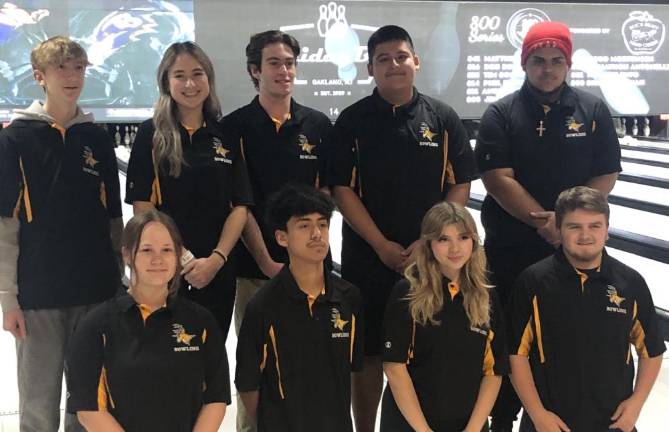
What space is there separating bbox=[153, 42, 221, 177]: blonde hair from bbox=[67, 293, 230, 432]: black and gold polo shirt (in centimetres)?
41

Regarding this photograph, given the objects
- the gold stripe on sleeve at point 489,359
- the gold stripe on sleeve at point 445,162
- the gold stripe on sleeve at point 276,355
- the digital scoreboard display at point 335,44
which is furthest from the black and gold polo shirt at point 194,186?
the digital scoreboard display at point 335,44

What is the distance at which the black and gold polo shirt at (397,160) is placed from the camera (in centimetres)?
216

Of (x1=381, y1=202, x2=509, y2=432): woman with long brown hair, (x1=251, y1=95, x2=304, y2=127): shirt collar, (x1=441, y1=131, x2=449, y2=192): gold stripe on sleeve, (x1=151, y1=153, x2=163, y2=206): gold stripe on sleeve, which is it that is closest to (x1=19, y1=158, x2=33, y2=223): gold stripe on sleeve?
(x1=151, y1=153, x2=163, y2=206): gold stripe on sleeve

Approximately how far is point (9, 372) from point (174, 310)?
1.57 metres

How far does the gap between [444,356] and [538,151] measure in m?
0.74

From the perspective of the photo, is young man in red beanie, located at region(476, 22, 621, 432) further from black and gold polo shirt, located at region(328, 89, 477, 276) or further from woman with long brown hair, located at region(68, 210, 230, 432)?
woman with long brown hair, located at region(68, 210, 230, 432)

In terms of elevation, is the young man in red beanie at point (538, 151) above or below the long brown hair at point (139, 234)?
above

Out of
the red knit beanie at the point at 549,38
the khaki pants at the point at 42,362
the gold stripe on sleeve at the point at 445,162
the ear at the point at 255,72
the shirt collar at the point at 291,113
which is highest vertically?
the red knit beanie at the point at 549,38

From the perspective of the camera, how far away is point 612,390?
1897 mm

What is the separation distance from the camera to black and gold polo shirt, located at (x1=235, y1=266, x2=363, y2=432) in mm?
1812

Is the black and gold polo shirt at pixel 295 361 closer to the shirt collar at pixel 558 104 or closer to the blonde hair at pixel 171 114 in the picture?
the blonde hair at pixel 171 114

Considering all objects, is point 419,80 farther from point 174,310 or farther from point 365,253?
point 174,310

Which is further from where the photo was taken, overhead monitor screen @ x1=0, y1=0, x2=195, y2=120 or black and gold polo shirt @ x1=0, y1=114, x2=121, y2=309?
overhead monitor screen @ x1=0, y1=0, x2=195, y2=120

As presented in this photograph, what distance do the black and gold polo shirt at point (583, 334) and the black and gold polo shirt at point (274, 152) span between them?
2.23ft
